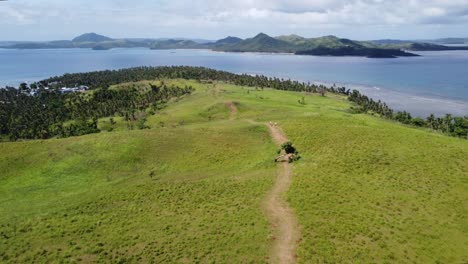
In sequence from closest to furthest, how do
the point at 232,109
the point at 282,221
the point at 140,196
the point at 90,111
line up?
the point at 282,221 < the point at 140,196 < the point at 232,109 < the point at 90,111

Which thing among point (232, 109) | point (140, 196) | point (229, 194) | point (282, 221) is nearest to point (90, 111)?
point (232, 109)

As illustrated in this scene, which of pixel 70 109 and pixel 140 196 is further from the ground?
pixel 140 196

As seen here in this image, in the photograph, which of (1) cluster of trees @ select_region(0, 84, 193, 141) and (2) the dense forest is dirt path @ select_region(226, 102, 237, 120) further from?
(2) the dense forest

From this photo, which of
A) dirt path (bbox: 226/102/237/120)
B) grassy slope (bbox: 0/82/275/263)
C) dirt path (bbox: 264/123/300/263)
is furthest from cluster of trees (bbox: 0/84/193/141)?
dirt path (bbox: 264/123/300/263)

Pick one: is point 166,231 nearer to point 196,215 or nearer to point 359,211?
point 196,215

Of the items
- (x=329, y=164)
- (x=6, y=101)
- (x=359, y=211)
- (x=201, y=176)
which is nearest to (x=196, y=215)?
(x=201, y=176)

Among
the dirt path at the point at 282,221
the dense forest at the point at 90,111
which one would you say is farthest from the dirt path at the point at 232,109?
the dirt path at the point at 282,221

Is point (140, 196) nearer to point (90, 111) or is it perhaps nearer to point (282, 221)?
point (282, 221)

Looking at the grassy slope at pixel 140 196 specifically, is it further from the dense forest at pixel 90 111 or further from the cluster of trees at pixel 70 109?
the cluster of trees at pixel 70 109
